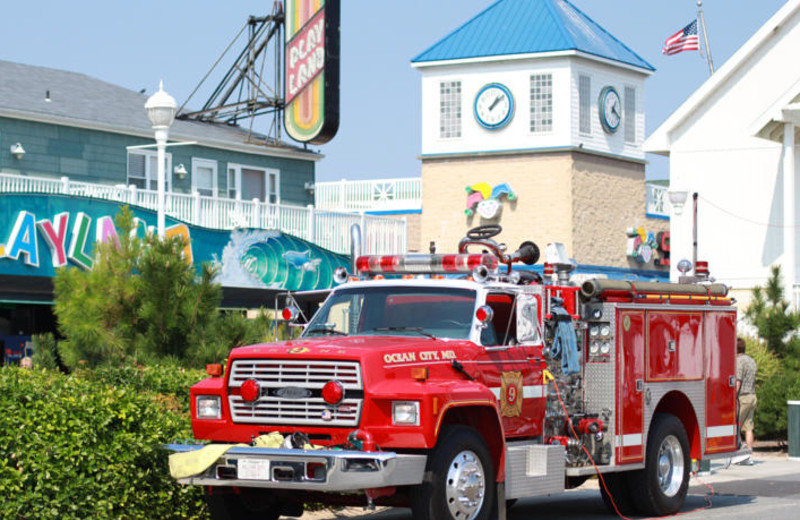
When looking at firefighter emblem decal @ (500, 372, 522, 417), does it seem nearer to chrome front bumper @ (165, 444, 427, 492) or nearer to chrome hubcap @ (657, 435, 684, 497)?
chrome front bumper @ (165, 444, 427, 492)

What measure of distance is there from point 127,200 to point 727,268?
14.2m

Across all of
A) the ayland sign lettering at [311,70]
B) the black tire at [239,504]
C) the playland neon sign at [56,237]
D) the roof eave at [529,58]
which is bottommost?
the black tire at [239,504]

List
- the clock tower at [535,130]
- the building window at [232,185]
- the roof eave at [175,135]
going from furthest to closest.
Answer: the clock tower at [535,130]
the building window at [232,185]
the roof eave at [175,135]

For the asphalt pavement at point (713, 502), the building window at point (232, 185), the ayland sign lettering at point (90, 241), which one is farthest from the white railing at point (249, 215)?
the asphalt pavement at point (713, 502)

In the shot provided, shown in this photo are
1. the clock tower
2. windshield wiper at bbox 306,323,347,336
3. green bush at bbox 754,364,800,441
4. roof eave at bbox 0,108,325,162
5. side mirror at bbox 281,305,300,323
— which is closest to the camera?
windshield wiper at bbox 306,323,347,336

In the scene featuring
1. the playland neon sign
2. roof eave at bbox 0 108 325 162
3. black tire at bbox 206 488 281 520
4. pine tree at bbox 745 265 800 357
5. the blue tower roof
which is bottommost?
black tire at bbox 206 488 281 520

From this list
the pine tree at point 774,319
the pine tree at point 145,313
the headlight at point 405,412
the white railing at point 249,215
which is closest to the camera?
the headlight at point 405,412

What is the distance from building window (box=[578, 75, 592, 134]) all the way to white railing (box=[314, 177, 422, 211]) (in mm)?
6490

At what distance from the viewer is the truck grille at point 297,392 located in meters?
10.7

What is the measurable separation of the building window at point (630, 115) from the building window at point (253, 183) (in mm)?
13701

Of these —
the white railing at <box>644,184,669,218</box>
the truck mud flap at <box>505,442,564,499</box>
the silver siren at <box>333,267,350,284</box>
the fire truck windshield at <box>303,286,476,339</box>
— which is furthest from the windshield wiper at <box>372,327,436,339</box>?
the white railing at <box>644,184,669,218</box>

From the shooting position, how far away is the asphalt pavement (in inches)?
545

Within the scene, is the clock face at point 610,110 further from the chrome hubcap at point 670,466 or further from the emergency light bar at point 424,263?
the emergency light bar at point 424,263

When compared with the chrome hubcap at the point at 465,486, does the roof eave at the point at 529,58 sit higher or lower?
higher
